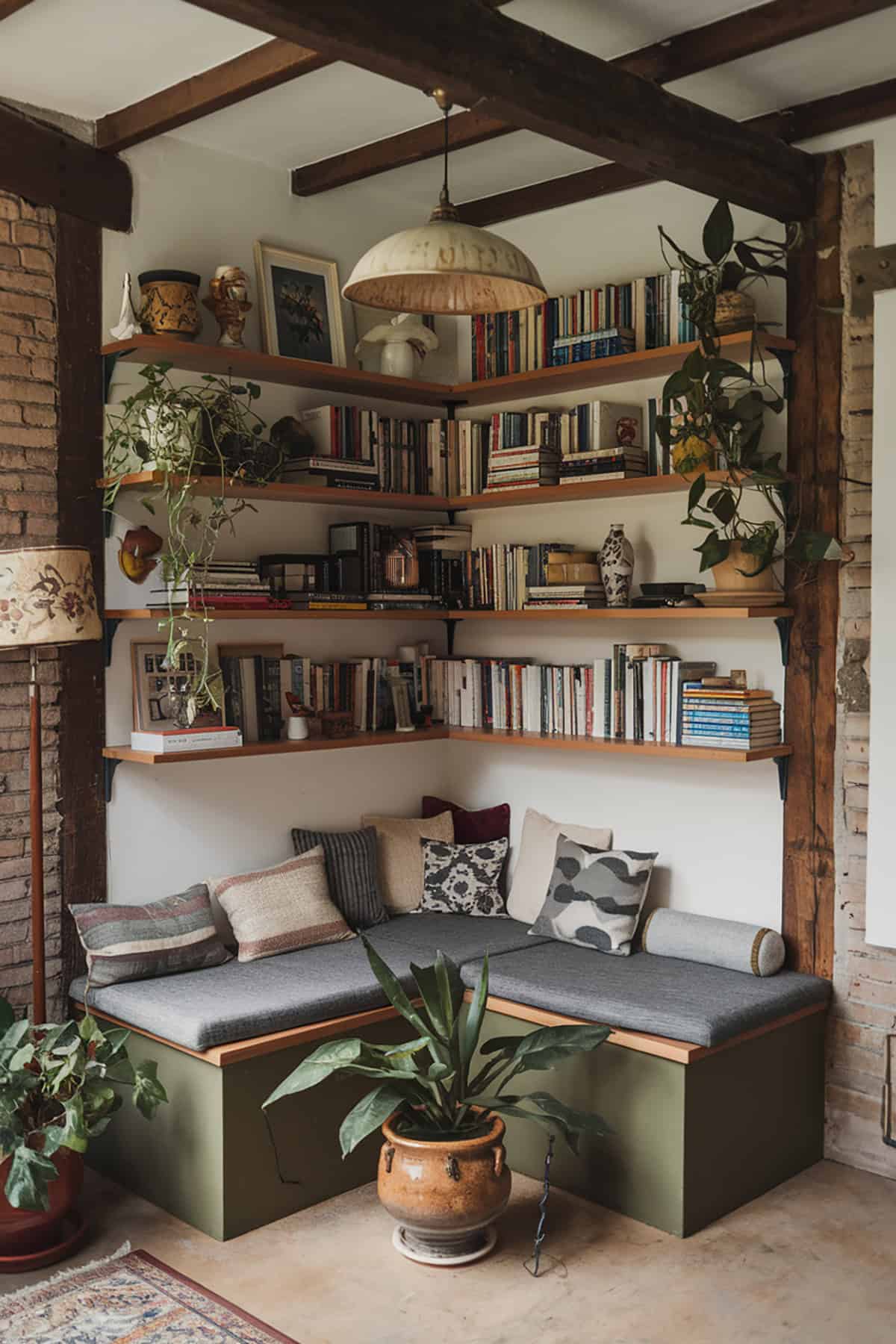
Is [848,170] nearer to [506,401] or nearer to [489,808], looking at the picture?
[506,401]

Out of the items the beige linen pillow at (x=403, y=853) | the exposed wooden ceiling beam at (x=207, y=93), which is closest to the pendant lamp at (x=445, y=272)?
the exposed wooden ceiling beam at (x=207, y=93)

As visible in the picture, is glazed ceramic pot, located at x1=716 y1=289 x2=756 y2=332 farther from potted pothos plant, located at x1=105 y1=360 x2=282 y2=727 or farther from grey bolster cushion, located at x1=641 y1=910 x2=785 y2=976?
grey bolster cushion, located at x1=641 y1=910 x2=785 y2=976

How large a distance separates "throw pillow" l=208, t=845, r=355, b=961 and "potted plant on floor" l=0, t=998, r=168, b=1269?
66 cm

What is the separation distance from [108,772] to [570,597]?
1.61 meters

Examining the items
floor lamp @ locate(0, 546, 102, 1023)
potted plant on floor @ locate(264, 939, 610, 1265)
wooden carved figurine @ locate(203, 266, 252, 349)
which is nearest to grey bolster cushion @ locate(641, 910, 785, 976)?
potted plant on floor @ locate(264, 939, 610, 1265)

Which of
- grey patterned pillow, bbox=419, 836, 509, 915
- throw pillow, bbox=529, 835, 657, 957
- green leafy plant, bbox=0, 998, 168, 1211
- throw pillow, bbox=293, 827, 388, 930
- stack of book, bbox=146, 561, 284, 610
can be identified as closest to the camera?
green leafy plant, bbox=0, 998, 168, 1211

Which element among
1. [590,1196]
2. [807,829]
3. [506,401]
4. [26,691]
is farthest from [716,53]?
[590,1196]

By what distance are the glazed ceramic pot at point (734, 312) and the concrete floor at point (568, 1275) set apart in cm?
254

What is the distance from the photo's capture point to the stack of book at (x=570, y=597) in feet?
14.1

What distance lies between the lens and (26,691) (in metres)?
3.77

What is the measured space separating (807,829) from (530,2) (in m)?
2.44

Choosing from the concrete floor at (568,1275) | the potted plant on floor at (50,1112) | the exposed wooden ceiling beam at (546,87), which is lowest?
the concrete floor at (568,1275)

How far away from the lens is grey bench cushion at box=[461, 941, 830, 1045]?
3.46 m

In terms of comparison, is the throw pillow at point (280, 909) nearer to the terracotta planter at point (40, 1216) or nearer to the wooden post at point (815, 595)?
the terracotta planter at point (40, 1216)
